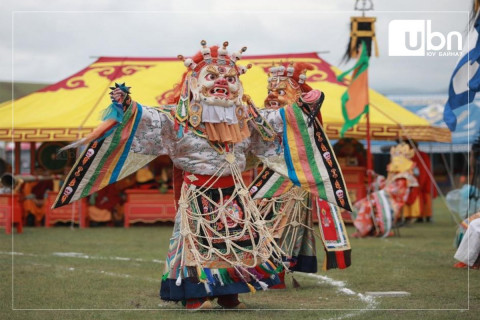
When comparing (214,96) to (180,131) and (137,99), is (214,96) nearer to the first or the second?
(180,131)

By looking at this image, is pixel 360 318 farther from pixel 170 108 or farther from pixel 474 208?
pixel 474 208

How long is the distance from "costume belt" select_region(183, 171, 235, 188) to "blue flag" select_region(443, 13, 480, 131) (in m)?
2.28

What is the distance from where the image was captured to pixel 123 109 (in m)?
6.25

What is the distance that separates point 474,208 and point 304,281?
3479 mm

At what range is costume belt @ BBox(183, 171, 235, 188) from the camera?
6.49 metres

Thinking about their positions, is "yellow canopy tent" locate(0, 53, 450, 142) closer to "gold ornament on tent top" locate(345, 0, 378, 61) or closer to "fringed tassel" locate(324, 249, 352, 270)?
"gold ornament on tent top" locate(345, 0, 378, 61)

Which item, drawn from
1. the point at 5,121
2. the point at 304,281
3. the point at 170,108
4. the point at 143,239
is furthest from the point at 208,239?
the point at 5,121

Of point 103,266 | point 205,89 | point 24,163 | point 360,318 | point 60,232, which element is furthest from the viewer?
point 24,163

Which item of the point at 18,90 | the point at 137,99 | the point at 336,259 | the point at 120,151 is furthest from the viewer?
the point at 18,90

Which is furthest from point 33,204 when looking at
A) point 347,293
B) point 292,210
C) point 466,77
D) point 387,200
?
point 466,77

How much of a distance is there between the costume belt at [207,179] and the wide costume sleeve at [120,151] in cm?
28

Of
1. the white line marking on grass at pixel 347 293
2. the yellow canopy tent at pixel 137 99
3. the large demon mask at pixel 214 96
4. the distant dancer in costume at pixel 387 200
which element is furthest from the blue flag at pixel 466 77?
the yellow canopy tent at pixel 137 99

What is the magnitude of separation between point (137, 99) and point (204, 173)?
8.83m

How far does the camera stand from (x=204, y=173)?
647 centimetres
